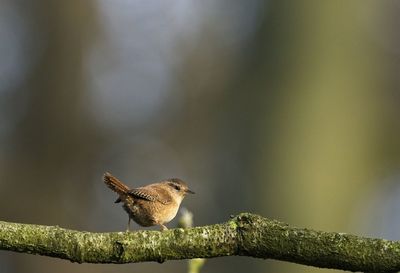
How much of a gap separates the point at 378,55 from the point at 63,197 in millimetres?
5863

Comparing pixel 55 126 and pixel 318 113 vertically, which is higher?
pixel 55 126

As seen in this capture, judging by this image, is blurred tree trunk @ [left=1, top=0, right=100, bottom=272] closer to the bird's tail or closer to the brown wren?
the brown wren

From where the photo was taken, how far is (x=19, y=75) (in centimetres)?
1466

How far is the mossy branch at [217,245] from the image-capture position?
2.14m

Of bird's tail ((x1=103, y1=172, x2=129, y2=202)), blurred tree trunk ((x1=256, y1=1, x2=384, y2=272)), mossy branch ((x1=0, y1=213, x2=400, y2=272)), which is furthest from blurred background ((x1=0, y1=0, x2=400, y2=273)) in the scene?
mossy branch ((x1=0, y1=213, x2=400, y2=272))

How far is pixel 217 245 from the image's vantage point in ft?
7.23

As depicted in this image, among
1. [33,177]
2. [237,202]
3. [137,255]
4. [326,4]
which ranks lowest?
[137,255]

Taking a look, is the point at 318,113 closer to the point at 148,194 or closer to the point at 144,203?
the point at 148,194

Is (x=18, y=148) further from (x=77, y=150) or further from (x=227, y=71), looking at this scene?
(x=227, y=71)

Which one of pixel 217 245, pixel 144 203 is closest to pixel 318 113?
pixel 144 203

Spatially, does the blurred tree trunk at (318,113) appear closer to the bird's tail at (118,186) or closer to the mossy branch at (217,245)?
the bird's tail at (118,186)

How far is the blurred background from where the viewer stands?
33.1 feet

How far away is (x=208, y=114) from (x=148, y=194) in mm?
10809

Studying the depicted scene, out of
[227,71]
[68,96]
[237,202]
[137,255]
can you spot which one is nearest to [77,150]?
[68,96]
